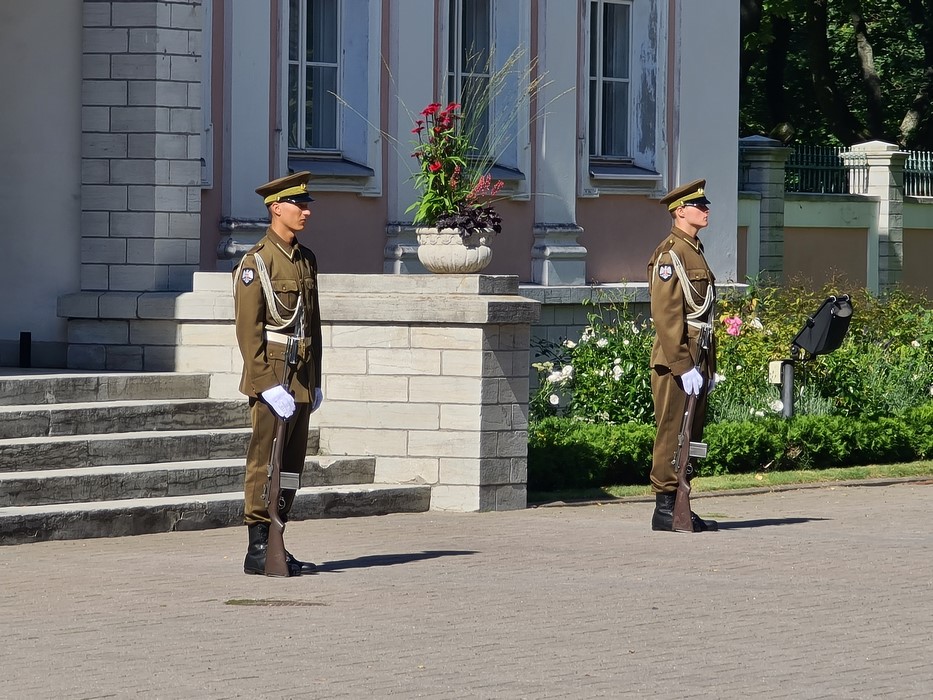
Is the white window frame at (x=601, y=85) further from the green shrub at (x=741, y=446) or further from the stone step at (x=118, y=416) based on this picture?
the stone step at (x=118, y=416)

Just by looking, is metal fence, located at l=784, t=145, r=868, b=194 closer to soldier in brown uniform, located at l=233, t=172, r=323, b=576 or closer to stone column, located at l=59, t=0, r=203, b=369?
stone column, located at l=59, t=0, r=203, b=369

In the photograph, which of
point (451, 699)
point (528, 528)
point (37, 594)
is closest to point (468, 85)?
point (528, 528)

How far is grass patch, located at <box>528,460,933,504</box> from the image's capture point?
13227 millimetres

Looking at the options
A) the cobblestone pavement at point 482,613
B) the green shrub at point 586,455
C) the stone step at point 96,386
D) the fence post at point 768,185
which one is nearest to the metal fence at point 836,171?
the fence post at point 768,185

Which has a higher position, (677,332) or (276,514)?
(677,332)

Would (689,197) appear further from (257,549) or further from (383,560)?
(257,549)

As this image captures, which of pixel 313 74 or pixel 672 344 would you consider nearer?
pixel 672 344

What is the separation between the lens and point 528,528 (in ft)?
37.6

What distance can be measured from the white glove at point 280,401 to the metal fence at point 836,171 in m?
16.6

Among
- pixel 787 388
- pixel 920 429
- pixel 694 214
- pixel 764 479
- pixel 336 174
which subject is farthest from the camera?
pixel 920 429

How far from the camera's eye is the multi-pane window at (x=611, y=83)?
60.1ft

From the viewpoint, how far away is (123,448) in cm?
1164

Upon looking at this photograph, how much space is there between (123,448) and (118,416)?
1.62 feet

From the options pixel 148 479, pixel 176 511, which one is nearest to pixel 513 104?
pixel 148 479
